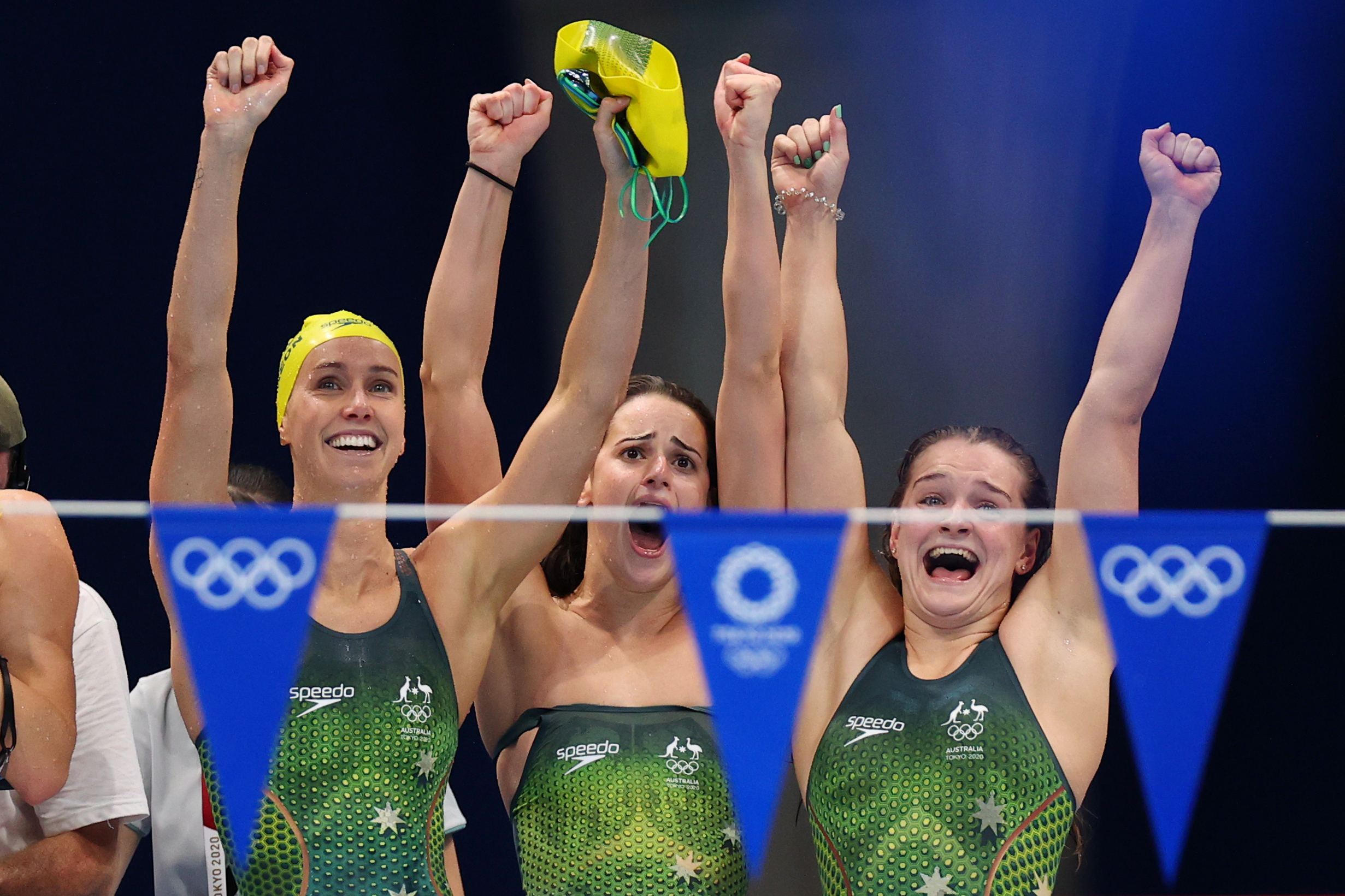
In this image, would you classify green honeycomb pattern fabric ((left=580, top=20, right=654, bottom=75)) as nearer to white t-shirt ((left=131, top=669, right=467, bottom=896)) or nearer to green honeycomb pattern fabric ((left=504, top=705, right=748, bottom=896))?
green honeycomb pattern fabric ((left=504, top=705, right=748, bottom=896))

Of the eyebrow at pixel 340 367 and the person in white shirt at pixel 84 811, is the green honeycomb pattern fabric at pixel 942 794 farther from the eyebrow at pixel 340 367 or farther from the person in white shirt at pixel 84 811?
the person in white shirt at pixel 84 811

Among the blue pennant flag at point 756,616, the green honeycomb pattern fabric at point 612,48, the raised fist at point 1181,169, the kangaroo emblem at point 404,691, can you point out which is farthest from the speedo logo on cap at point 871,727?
the green honeycomb pattern fabric at point 612,48

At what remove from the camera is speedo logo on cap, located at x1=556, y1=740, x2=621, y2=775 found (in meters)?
2.42

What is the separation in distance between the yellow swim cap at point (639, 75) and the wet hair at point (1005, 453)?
0.61 meters

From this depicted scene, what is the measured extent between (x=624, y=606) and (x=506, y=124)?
84 centimetres

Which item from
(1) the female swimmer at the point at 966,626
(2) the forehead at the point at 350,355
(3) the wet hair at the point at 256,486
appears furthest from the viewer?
(3) the wet hair at the point at 256,486

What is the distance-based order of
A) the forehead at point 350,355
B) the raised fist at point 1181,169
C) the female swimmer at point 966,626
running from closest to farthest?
the female swimmer at point 966,626 → the raised fist at point 1181,169 → the forehead at point 350,355

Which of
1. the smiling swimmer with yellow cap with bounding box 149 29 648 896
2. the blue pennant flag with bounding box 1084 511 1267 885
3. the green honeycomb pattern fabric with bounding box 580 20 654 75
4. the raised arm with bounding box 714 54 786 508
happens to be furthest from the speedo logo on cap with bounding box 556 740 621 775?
the green honeycomb pattern fabric with bounding box 580 20 654 75

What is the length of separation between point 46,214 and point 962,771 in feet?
7.38

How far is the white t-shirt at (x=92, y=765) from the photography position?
2568mm

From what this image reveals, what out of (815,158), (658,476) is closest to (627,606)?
(658,476)

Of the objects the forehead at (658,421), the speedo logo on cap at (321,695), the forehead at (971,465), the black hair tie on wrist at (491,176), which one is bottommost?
the speedo logo on cap at (321,695)

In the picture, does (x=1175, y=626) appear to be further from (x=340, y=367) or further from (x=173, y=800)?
(x=173, y=800)

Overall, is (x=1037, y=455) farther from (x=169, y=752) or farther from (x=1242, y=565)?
(x=169, y=752)
